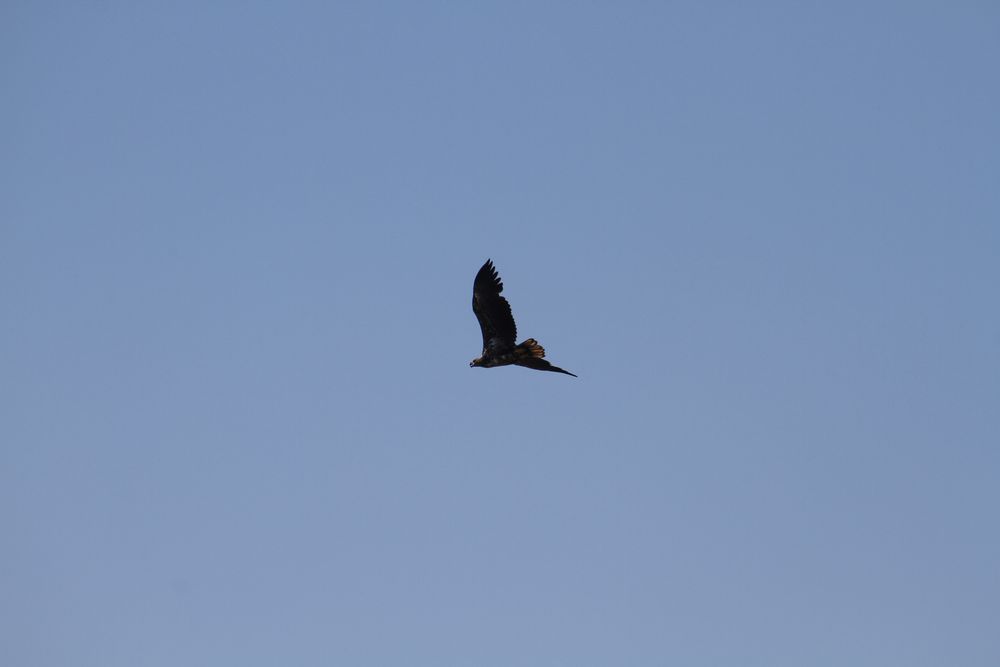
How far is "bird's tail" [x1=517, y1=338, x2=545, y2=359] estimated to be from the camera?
165ft

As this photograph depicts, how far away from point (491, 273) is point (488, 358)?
8.02 feet

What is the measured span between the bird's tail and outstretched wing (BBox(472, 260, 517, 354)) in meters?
0.48

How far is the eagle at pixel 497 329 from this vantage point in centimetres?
5028

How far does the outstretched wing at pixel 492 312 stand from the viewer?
50375mm

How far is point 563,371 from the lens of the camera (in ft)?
163

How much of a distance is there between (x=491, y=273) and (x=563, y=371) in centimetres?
333

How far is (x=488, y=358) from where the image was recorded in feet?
168

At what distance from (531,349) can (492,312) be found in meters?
1.49

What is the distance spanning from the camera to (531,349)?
50.2 metres

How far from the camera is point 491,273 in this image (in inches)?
1983

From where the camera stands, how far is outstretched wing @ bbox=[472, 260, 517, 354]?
1983 inches

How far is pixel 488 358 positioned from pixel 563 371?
2.54 m

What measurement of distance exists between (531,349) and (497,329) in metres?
1.20

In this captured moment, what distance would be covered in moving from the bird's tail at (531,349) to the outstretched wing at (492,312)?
0.48 metres
